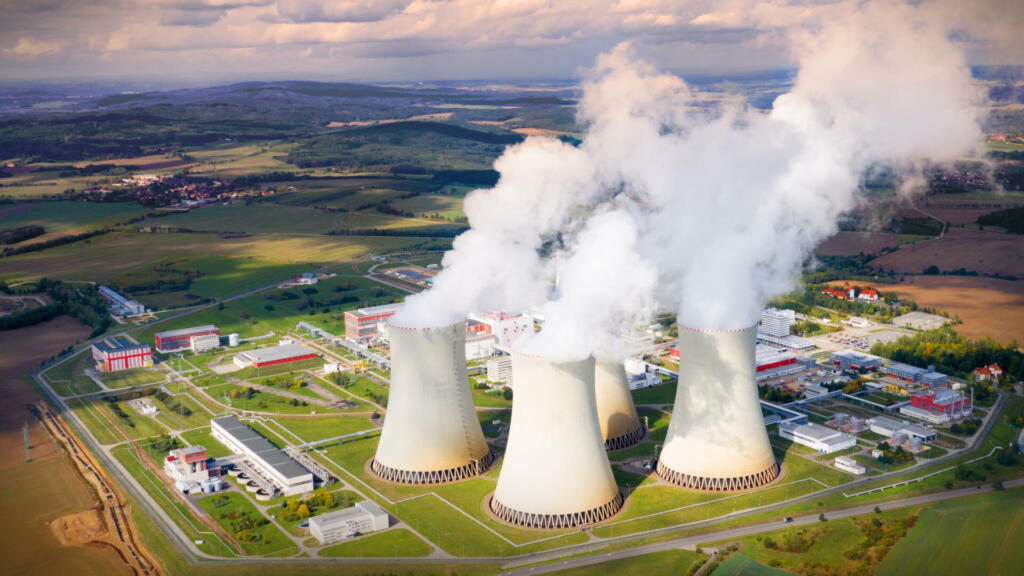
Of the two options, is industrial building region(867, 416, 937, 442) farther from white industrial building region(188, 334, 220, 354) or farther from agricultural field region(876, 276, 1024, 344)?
white industrial building region(188, 334, 220, 354)

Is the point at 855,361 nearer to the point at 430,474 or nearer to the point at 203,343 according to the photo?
the point at 430,474

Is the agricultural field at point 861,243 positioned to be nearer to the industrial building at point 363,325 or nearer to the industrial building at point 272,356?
the industrial building at point 363,325

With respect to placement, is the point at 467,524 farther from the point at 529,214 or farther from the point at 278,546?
the point at 529,214

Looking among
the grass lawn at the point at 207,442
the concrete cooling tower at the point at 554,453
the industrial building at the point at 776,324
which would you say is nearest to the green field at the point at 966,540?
the concrete cooling tower at the point at 554,453

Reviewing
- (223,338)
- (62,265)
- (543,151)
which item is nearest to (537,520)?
(543,151)

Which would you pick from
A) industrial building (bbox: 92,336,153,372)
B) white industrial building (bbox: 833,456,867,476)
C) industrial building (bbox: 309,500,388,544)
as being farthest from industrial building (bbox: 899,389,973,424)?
industrial building (bbox: 92,336,153,372)

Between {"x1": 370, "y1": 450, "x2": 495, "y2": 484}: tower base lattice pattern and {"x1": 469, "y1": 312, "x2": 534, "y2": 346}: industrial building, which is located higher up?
{"x1": 469, "y1": 312, "x2": 534, "y2": 346}: industrial building
